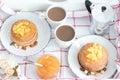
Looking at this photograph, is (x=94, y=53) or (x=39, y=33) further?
(x=39, y=33)

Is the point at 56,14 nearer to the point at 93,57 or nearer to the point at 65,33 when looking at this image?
the point at 65,33

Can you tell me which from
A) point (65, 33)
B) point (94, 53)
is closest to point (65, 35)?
point (65, 33)

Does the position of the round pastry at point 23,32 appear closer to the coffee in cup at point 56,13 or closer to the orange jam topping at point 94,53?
the coffee in cup at point 56,13

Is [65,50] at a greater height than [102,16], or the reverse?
[102,16]

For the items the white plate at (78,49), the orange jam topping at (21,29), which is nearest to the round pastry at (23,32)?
the orange jam topping at (21,29)

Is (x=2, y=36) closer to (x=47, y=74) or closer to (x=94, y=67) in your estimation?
(x=47, y=74)

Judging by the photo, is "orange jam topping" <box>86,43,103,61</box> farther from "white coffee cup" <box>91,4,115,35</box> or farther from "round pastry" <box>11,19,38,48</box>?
"round pastry" <box>11,19,38,48</box>

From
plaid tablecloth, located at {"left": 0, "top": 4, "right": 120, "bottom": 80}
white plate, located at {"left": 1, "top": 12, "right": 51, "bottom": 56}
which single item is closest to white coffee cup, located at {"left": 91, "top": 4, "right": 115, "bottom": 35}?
plaid tablecloth, located at {"left": 0, "top": 4, "right": 120, "bottom": 80}
